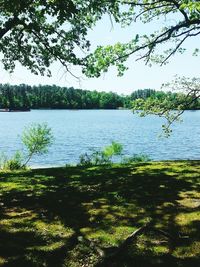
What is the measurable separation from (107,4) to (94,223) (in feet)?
39.9

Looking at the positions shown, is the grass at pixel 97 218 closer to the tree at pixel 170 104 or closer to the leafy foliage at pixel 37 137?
the tree at pixel 170 104

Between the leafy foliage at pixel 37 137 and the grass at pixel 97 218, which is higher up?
the grass at pixel 97 218

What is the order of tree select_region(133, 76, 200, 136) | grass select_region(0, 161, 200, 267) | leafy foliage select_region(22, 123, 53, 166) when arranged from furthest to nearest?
leafy foliage select_region(22, 123, 53, 166), tree select_region(133, 76, 200, 136), grass select_region(0, 161, 200, 267)

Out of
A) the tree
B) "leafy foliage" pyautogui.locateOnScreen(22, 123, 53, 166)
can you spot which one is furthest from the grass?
"leafy foliage" pyautogui.locateOnScreen(22, 123, 53, 166)

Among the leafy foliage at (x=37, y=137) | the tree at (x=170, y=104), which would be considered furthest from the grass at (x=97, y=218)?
the leafy foliage at (x=37, y=137)

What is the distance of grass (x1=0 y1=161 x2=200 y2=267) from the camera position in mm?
6695

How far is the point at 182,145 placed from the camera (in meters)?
65.4

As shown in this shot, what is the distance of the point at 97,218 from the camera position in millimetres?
8820

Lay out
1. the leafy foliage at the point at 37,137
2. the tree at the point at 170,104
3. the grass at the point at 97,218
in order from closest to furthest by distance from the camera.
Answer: the grass at the point at 97,218 < the tree at the point at 170,104 < the leafy foliage at the point at 37,137

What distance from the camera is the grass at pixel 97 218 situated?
22.0 ft

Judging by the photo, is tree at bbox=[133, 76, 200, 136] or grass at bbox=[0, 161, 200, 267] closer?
grass at bbox=[0, 161, 200, 267]

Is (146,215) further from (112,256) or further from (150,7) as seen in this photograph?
(150,7)

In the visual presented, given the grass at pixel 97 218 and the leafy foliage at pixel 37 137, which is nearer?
the grass at pixel 97 218

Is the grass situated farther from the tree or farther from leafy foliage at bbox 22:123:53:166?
leafy foliage at bbox 22:123:53:166
